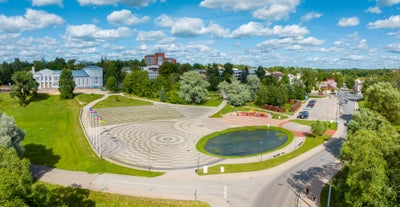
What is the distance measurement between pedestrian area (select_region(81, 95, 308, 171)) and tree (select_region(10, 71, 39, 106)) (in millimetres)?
16825

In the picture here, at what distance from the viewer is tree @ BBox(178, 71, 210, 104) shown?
7838 centimetres

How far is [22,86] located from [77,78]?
1474 inches

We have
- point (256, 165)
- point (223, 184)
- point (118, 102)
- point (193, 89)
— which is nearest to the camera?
point (223, 184)

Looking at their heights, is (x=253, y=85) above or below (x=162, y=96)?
above

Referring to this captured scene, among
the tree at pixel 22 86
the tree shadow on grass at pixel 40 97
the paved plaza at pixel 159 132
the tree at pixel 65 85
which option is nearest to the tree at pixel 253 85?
the paved plaza at pixel 159 132

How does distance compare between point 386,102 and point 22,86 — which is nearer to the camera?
point 386,102

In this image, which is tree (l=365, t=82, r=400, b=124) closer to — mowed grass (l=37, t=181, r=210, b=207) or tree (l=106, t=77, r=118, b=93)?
mowed grass (l=37, t=181, r=210, b=207)

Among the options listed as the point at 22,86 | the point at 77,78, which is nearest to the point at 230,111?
the point at 22,86

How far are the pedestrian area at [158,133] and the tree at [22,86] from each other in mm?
16825

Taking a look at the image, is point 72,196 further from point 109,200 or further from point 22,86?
point 22,86

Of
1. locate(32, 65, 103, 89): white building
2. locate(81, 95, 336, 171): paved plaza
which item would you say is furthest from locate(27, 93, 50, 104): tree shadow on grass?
locate(32, 65, 103, 89): white building

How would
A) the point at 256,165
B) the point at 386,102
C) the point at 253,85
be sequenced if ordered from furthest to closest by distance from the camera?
1. the point at 253,85
2. the point at 386,102
3. the point at 256,165

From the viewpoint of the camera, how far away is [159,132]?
50.2 m

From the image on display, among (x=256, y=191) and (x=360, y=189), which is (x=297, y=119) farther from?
(x=360, y=189)
